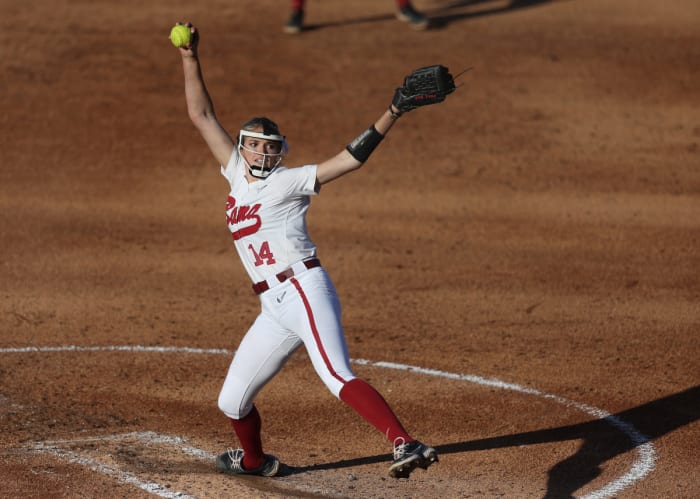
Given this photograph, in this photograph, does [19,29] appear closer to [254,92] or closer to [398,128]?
[254,92]

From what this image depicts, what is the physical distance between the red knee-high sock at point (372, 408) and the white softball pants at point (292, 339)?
65 mm

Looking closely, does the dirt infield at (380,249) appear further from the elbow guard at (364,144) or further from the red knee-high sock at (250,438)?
the elbow guard at (364,144)

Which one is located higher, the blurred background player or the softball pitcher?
the blurred background player

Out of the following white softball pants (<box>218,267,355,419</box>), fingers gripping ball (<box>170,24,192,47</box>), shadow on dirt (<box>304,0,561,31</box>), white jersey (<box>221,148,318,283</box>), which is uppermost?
shadow on dirt (<box>304,0,561,31</box>)

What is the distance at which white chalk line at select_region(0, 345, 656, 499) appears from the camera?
6.14 m

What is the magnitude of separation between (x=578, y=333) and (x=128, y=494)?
4.73 metres

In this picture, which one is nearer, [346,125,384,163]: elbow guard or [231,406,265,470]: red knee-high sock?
[346,125,384,163]: elbow guard

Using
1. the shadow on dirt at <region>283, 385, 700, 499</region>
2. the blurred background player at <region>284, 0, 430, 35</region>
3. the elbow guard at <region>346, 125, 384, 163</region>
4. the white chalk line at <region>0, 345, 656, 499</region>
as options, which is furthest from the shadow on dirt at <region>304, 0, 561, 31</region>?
the elbow guard at <region>346, 125, 384, 163</region>

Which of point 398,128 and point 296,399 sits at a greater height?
point 398,128

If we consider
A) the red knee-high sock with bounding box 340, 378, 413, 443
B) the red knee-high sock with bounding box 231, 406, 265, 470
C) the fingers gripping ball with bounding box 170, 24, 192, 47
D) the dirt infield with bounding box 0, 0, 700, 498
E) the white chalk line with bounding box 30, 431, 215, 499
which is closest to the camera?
the red knee-high sock with bounding box 340, 378, 413, 443

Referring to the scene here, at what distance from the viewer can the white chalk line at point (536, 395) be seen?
6.14 meters

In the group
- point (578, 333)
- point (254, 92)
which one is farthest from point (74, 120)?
point (578, 333)

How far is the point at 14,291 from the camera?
9766 millimetres

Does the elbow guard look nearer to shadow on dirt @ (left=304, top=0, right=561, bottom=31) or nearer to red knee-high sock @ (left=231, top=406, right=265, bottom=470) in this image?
red knee-high sock @ (left=231, top=406, right=265, bottom=470)
